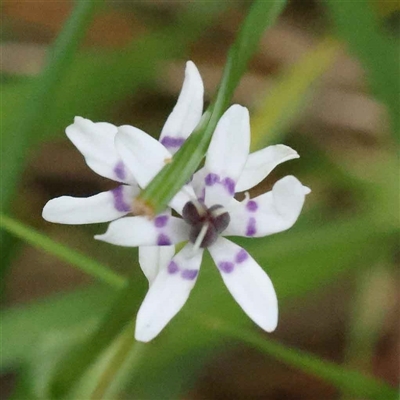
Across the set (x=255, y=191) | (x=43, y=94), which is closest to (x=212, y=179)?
(x=43, y=94)

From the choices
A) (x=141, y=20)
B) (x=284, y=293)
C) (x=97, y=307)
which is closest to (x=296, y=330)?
(x=284, y=293)

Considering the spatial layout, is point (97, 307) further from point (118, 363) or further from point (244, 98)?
point (244, 98)

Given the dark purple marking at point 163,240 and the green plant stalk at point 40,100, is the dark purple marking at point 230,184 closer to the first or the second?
the dark purple marking at point 163,240

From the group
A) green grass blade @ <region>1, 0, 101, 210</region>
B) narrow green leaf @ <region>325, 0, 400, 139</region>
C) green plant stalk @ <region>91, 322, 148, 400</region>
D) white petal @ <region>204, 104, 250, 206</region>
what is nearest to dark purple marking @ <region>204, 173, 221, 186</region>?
white petal @ <region>204, 104, 250, 206</region>

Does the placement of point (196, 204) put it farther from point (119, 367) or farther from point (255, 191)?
point (255, 191)

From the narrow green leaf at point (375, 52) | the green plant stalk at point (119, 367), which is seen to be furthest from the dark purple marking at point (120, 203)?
the narrow green leaf at point (375, 52)

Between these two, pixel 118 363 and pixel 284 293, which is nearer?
pixel 118 363
